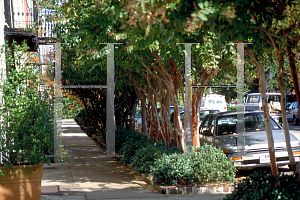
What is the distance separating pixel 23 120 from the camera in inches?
227

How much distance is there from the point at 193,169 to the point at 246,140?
207cm

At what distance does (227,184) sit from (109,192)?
95.8 inches

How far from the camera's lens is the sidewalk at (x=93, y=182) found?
710 centimetres

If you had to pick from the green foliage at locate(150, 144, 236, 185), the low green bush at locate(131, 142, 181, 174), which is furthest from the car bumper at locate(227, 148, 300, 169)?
the low green bush at locate(131, 142, 181, 174)

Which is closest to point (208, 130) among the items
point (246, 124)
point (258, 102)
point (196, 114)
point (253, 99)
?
point (196, 114)

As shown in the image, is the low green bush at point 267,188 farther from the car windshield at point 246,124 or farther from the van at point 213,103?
the van at point 213,103

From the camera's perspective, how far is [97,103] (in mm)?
15969

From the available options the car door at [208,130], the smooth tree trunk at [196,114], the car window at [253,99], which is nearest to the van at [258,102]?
the car window at [253,99]

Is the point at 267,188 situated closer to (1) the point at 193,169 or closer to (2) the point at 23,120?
(1) the point at 193,169

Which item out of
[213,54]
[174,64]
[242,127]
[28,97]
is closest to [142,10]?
[28,97]

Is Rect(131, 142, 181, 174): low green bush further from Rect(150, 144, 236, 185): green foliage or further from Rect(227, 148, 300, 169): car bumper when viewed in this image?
Rect(227, 148, 300, 169): car bumper

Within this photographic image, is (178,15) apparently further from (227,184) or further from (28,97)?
(227,184)

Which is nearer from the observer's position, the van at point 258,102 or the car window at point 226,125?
the car window at point 226,125

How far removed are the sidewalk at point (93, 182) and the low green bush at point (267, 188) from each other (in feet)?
7.30
